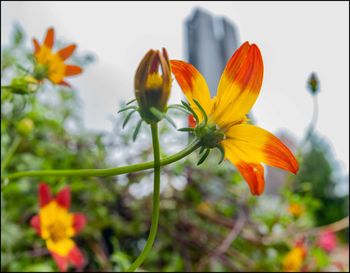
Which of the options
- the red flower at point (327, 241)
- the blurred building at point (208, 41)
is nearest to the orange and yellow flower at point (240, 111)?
the red flower at point (327, 241)

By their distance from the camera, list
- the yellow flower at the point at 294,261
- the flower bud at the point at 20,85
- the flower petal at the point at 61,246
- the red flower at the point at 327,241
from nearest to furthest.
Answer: the flower bud at the point at 20,85 < the flower petal at the point at 61,246 < the yellow flower at the point at 294,261 < the red flower at the point at 327,241

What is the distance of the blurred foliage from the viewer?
29.1 inches

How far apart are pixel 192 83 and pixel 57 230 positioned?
375 millimetres

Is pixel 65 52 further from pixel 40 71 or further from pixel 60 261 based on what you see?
pixel 60 261

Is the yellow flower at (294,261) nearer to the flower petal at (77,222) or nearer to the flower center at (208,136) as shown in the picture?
the flower petal at (77,222)

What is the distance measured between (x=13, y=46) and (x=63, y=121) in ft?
0.64

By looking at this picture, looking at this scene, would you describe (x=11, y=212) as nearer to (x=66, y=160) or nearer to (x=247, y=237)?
(x=66, y=160)

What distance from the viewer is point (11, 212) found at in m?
0.71

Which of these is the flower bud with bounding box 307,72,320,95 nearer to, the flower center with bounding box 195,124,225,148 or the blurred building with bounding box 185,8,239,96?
the flower center with bounding box 195,124,225,148

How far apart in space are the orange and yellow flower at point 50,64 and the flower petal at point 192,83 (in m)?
0.25

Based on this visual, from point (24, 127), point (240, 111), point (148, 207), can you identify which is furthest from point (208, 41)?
point (240, 111)

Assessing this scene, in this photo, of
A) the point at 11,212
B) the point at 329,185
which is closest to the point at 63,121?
the point at 11,212

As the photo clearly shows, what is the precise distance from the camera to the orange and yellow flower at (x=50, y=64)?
1.57 feet

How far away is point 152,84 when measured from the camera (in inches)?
9.2
